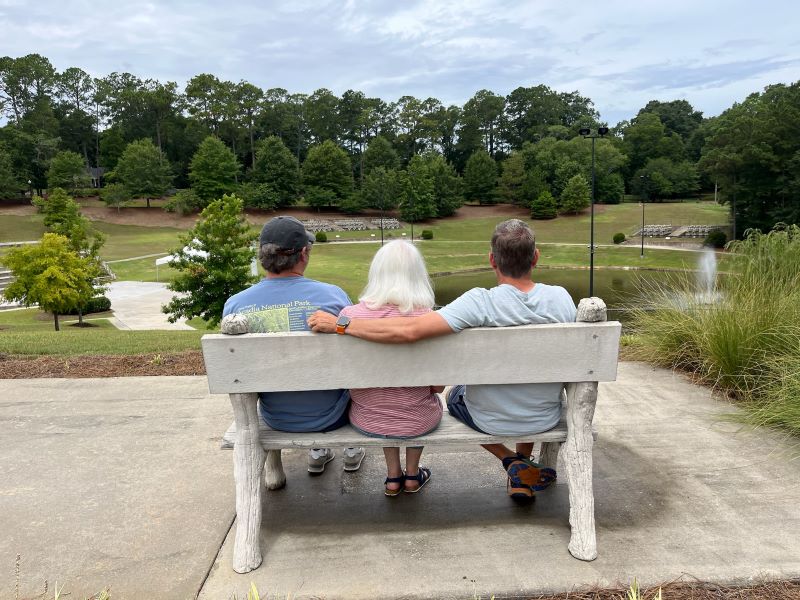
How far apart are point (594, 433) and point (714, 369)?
9.22 feet

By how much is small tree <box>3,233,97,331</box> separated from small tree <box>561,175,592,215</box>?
5802 centimetres

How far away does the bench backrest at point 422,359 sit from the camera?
96.9 inches

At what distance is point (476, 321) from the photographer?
8.27 feet

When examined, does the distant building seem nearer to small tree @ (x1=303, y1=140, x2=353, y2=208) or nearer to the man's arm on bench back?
small tree @ (x1=303, y1=140, x2=353, y2=208)

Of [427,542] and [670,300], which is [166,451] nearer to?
[427,542]

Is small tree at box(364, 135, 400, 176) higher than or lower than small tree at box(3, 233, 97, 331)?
higher

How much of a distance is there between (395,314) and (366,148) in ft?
289

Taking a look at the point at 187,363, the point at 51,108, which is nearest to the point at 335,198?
the point at 51,108

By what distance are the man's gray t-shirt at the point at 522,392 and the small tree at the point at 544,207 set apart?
228 feet

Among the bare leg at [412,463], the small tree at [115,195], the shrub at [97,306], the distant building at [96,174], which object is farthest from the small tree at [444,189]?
the bare leg at [412,463]

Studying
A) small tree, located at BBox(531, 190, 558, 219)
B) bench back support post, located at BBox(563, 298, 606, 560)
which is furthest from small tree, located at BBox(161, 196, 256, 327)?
small tree, located at BBox(531, 190, 558, 219)

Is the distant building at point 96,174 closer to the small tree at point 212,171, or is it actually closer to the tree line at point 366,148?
the tree line at point 366,148

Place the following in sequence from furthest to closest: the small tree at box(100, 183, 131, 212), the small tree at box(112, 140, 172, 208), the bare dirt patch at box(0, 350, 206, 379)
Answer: the small tree at box(112, 140, 172, 208), the small tree at box(100, 183, 131, 212), the bare dirt patch at box(0, 350, 206, 379)

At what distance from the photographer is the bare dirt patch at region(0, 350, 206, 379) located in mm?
5719
